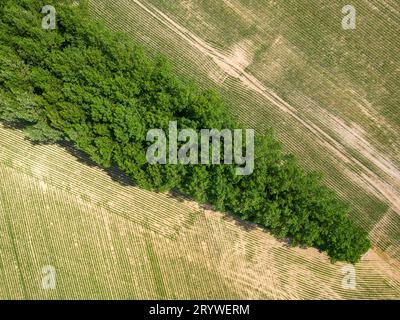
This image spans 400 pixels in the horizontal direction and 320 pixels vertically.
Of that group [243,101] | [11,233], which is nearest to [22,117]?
[11,233]

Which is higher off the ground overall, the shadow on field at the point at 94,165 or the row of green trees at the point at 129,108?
the row of green trees at the point at 129,108

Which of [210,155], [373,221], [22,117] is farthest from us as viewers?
[373,221]

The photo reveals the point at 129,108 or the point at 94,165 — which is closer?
the point at 129,108

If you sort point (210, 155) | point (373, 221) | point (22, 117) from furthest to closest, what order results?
1. point (373, 221)
2. point (22, 117)
3. point (210, 155)

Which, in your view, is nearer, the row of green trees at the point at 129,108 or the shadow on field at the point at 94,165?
the row of green trees at the point at 129,108

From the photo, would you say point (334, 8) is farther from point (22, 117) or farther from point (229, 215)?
point (22, 117)

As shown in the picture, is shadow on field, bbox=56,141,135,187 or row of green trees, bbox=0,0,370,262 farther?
shadow on field, bbox=56,141,135,187

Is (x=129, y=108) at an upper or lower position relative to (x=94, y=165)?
upper

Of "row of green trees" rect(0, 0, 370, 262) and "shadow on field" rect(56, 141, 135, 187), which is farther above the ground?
"row of green trees" rect(0, 0, 370, 262)
